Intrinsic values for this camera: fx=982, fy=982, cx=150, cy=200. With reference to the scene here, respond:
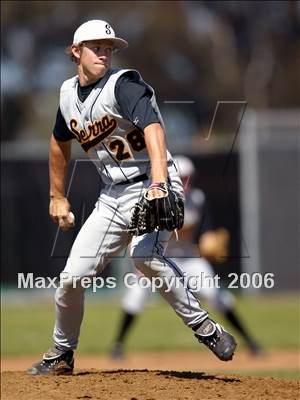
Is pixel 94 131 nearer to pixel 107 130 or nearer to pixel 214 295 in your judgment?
pixel 107 130

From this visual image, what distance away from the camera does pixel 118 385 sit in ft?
19.3

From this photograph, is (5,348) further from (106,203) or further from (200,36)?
(200,36)

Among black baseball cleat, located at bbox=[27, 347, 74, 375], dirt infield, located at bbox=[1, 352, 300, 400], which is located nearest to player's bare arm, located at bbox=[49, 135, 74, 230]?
black baseball cleat, located at bbox=[27, 347, 74, 375]

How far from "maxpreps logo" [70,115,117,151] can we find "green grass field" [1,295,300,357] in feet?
17.1

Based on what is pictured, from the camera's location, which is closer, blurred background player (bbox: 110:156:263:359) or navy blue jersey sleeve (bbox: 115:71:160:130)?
navy blue jersey sleeve (bbox: 115:71:160:130)

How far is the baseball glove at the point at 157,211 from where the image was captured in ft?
18.3

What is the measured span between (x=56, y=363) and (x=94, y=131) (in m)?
1.52

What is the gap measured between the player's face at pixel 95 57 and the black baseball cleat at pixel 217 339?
65.1 inches

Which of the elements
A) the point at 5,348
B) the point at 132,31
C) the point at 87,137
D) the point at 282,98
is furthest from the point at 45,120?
the point at 87,137

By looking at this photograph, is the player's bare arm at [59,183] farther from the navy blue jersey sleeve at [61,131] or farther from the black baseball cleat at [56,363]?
the black baseball cleat at [56,363]

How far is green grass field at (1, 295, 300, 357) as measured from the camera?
11672mm

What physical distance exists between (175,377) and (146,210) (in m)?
1.19

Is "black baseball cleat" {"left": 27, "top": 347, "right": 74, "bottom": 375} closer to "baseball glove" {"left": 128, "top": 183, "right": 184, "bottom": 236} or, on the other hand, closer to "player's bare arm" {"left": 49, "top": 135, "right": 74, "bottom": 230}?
"player's bare arm" {"left": 49, "top": 135, "right": 74, "bottom": 230}

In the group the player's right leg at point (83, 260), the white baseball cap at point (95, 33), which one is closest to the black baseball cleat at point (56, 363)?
the player's right leg at point (83, 260)
